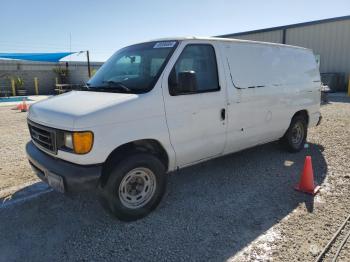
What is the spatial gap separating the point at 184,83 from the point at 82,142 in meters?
1.39

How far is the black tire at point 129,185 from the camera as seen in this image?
3.31 meters

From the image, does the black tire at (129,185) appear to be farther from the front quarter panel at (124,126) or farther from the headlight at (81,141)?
the headlight at (81,141)

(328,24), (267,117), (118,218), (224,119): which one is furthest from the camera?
(328,24)

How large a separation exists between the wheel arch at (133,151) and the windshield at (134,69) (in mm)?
642

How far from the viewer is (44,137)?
3.54 metres

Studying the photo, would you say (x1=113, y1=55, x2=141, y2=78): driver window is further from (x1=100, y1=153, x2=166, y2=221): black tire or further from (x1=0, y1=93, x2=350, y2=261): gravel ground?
(x1=0, y1=93, x2=350, y2=261): gravel ground

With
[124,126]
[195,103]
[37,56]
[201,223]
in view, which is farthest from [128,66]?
[37,56]

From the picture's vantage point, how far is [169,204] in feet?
13.2

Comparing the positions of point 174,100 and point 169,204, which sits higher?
point 174,100

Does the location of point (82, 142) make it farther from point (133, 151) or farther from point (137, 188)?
point (137, 188)

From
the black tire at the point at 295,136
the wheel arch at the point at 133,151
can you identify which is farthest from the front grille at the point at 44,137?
the black tire at the point at 295,136

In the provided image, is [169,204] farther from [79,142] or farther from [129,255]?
[79,142]

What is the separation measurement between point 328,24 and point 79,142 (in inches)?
824

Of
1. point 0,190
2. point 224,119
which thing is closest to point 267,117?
point 224,119
